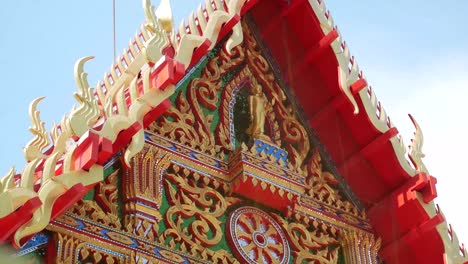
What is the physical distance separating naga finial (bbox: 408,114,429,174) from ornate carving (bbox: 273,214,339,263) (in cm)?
92

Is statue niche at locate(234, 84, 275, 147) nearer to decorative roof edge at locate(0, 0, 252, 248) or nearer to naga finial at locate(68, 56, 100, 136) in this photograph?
decorative roof edge at locate(0, 0, 252, 248)

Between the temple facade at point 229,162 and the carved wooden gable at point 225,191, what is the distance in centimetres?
1

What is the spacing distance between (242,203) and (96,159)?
6.69 feet

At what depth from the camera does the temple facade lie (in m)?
9.91

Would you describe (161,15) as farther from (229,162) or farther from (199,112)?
(229,162)

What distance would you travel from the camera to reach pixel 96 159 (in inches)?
382

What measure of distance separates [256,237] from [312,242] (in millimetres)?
608

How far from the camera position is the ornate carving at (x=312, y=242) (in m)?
11.6

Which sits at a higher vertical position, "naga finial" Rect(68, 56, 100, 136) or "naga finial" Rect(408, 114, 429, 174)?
"naga finial" Rect(408, 114, 429, 174)

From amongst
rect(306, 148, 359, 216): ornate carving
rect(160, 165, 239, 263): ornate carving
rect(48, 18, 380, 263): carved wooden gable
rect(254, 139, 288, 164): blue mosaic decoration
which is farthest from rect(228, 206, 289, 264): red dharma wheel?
rect(306, 148, 359, 216): ornate carving

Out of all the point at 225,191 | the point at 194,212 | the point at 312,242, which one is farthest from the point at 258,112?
the point at 194,212

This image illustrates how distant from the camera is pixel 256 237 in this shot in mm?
11352

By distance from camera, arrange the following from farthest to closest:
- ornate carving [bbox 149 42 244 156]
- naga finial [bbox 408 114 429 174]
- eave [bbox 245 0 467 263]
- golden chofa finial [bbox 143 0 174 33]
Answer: naga finial [bbox 408 114 429 174]
eave [bbox 245 0 467 263]
ornate carving [bbox 149 42 244 156]
golden chofa finial [bbox 143 0 174 33]

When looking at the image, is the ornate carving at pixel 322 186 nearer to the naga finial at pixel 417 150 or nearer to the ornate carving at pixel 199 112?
the naga finial at pixel 417 150
